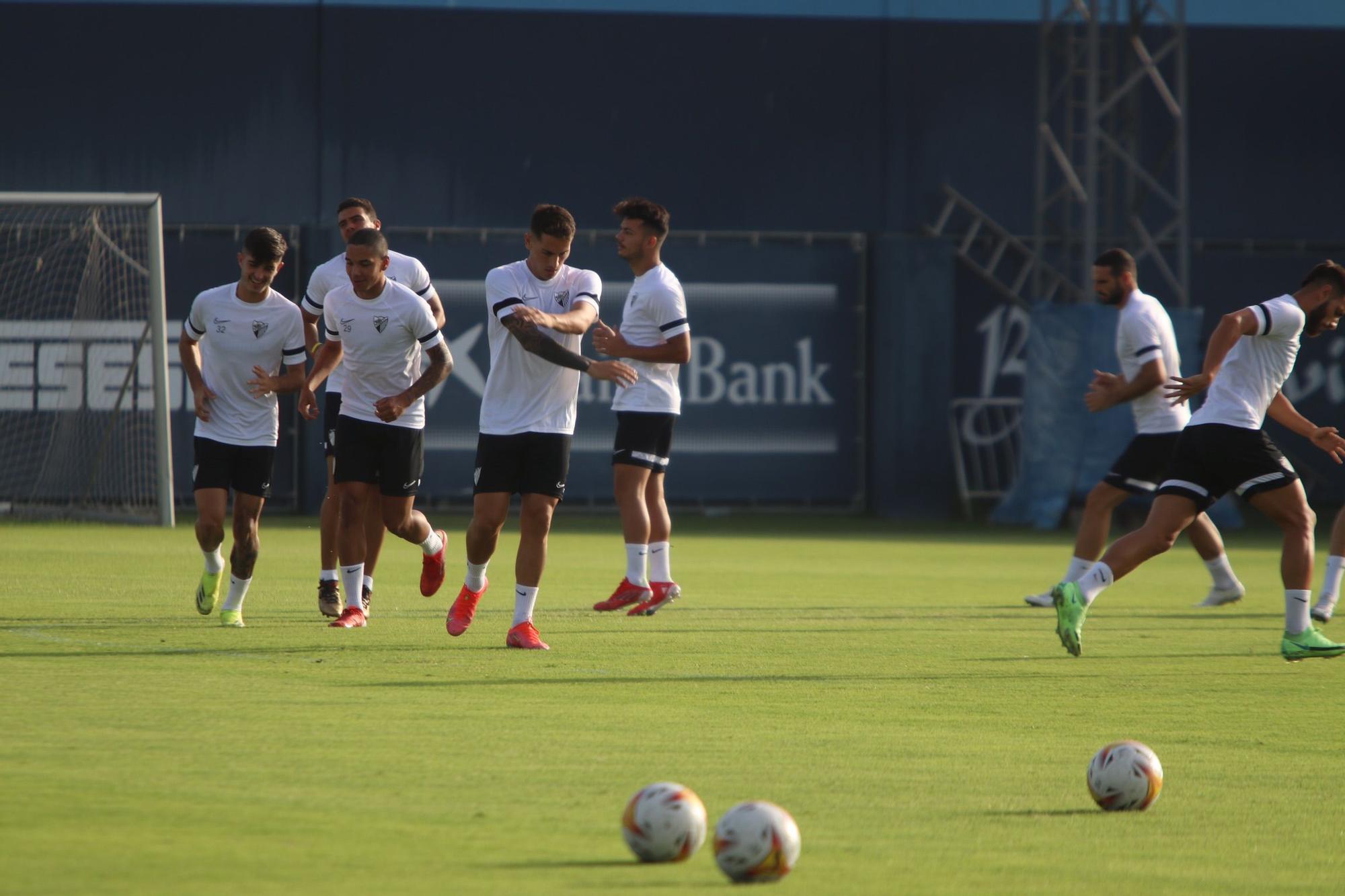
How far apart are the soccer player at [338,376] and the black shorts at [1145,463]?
14.9ft

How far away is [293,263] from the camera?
77.7 ft

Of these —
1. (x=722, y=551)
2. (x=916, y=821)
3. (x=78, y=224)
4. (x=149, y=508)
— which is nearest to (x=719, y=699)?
(x=916, y=821)

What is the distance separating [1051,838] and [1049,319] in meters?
18.6

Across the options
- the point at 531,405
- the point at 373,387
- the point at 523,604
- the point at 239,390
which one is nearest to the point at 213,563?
the point at 239,390

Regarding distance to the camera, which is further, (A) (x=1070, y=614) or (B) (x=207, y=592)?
(B) (x=207, y=592)

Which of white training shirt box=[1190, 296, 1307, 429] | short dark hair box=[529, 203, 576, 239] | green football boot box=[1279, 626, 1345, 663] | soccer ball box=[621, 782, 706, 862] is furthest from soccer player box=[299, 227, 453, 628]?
soccer ball box=[621, 782, 706, 862]

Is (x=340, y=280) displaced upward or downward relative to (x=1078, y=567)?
upward

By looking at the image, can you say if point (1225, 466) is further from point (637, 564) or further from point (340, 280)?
point (340, 280)

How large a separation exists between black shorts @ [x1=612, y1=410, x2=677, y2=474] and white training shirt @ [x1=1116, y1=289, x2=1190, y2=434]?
9.63 ft

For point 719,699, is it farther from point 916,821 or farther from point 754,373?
point 754,373

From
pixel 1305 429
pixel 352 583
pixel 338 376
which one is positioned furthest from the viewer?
pixel 338 376

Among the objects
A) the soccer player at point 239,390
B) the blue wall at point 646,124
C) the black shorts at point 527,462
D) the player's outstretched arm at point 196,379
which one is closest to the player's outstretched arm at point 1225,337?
the black shorts at point 527,462

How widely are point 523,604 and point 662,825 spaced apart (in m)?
4.70

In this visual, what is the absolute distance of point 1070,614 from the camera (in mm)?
9539
